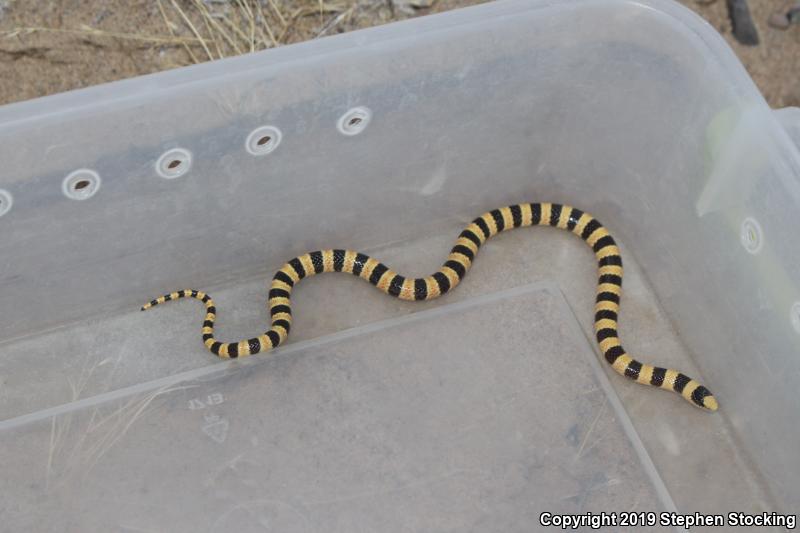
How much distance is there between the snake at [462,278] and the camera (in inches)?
167

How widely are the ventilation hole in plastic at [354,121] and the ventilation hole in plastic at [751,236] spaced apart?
69.9 inches

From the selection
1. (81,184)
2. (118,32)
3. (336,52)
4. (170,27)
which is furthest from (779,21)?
(81,184)

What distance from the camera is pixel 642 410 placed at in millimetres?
4316

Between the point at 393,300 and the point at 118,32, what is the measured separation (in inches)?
80.5

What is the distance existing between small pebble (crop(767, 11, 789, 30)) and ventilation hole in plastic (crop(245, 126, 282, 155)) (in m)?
3.30

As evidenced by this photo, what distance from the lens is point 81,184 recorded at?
12.8ft

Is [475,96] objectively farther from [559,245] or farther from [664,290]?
[664,290]

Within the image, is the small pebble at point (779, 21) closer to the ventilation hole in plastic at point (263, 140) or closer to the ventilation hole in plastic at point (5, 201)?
the ventilation hole in plastic at point (263, 140)

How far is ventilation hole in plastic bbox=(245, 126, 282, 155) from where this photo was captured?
13.1 ft

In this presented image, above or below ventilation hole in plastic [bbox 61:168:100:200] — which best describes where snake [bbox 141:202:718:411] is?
below

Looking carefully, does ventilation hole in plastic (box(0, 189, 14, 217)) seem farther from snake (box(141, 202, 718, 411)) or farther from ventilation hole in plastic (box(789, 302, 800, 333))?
ventilation hole in plastic (box(789, 302, 800, 333))

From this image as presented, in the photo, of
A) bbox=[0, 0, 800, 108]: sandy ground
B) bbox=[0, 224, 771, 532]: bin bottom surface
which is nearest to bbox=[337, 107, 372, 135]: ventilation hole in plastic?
bbox=[0, 224, 771, 532]: bin bottom surface

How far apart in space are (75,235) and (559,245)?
246cm

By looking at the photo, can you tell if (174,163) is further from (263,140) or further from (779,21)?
(779,21)
